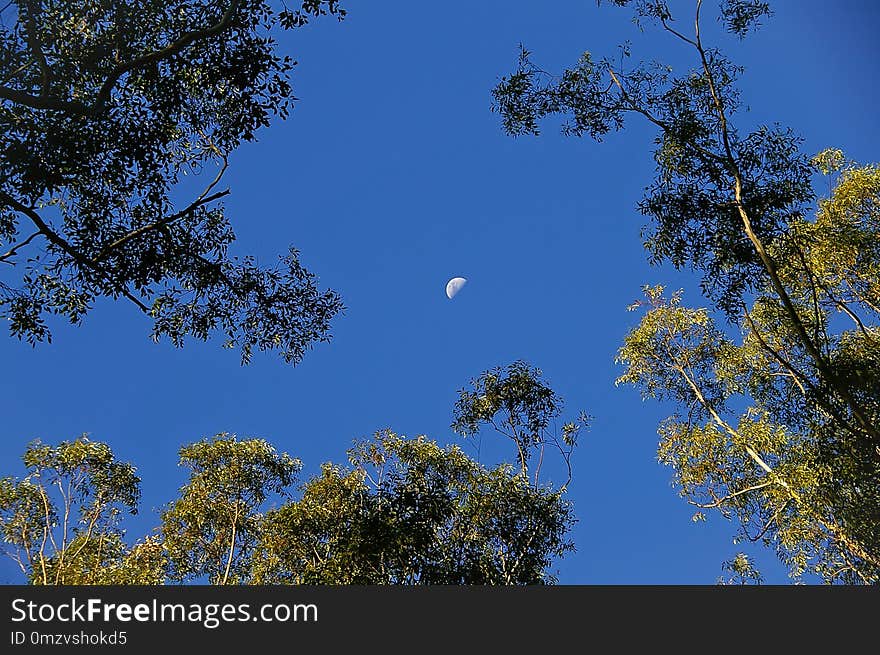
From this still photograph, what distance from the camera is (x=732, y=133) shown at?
423 inches

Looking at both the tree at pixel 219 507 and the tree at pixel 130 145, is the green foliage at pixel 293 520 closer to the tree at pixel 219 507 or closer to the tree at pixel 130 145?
the tree at pixel 219 507

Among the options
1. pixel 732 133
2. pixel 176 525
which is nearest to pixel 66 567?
pixel 176 525

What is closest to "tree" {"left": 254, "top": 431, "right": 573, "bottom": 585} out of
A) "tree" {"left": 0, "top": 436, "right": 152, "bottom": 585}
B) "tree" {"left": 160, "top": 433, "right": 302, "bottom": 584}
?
"tree" {"left": 160, "top": 433, "right": 302, "bottom": 584}

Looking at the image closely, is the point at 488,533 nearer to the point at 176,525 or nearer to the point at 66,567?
the point at 176,525

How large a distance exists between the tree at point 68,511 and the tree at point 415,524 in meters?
3.84

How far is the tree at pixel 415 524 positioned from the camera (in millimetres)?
15438

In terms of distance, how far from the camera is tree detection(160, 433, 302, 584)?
18.9m

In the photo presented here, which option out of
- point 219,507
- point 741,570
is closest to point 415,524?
point 219,507

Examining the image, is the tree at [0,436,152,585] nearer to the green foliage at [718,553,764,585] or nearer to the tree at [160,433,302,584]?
the tree at [160,433,302,584]

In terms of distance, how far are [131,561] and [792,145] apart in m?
17.3

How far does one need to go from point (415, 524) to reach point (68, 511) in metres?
9.27

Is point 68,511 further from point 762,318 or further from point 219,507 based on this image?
point 762,318

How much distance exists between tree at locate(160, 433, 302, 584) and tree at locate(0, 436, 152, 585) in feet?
4.17

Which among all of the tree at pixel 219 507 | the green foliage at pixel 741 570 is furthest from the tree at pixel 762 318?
the tree at pixel 219 507
